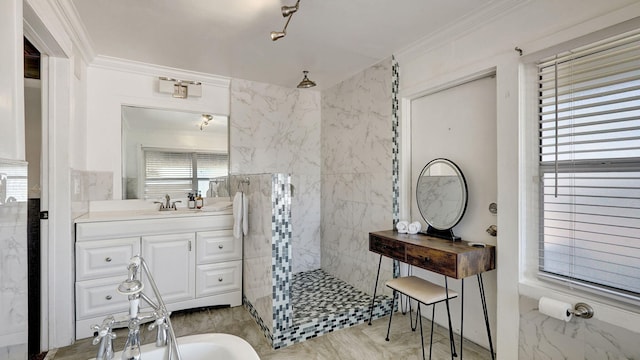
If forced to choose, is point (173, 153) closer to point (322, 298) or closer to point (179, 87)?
point (179, 87)

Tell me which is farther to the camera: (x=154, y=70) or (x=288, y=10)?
(x=154, y=70)

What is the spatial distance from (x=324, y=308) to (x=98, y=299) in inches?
75.9

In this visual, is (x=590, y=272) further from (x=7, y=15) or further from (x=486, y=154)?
(x=7, y=15)

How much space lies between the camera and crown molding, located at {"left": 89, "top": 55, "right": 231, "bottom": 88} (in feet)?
9.85

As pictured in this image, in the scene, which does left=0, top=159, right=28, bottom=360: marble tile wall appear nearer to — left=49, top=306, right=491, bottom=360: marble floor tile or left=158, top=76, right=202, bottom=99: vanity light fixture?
left=49, top=306, right=491, bottom=360: marble floor tile

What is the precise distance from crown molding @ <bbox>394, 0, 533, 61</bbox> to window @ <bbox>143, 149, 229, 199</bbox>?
2.30 m

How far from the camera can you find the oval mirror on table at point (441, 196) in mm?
2420

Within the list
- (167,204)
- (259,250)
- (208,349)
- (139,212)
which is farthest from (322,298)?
(139,212)

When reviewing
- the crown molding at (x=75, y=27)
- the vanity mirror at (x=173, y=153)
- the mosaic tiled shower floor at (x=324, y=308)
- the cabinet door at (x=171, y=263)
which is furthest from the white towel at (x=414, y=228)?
the crown molding at (x=75, y=27)

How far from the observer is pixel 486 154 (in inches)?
90.1

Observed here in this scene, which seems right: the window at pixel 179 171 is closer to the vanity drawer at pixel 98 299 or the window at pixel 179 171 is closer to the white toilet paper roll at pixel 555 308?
the vanity drawer at pixel 98 299

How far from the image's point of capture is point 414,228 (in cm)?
265

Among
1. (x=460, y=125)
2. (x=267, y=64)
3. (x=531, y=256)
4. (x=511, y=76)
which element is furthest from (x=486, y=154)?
(x=267, y=64)

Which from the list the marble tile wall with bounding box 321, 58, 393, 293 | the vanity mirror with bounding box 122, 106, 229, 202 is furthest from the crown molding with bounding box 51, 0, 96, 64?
the marble tile wall with bounding box 321, 58, 393, 293
